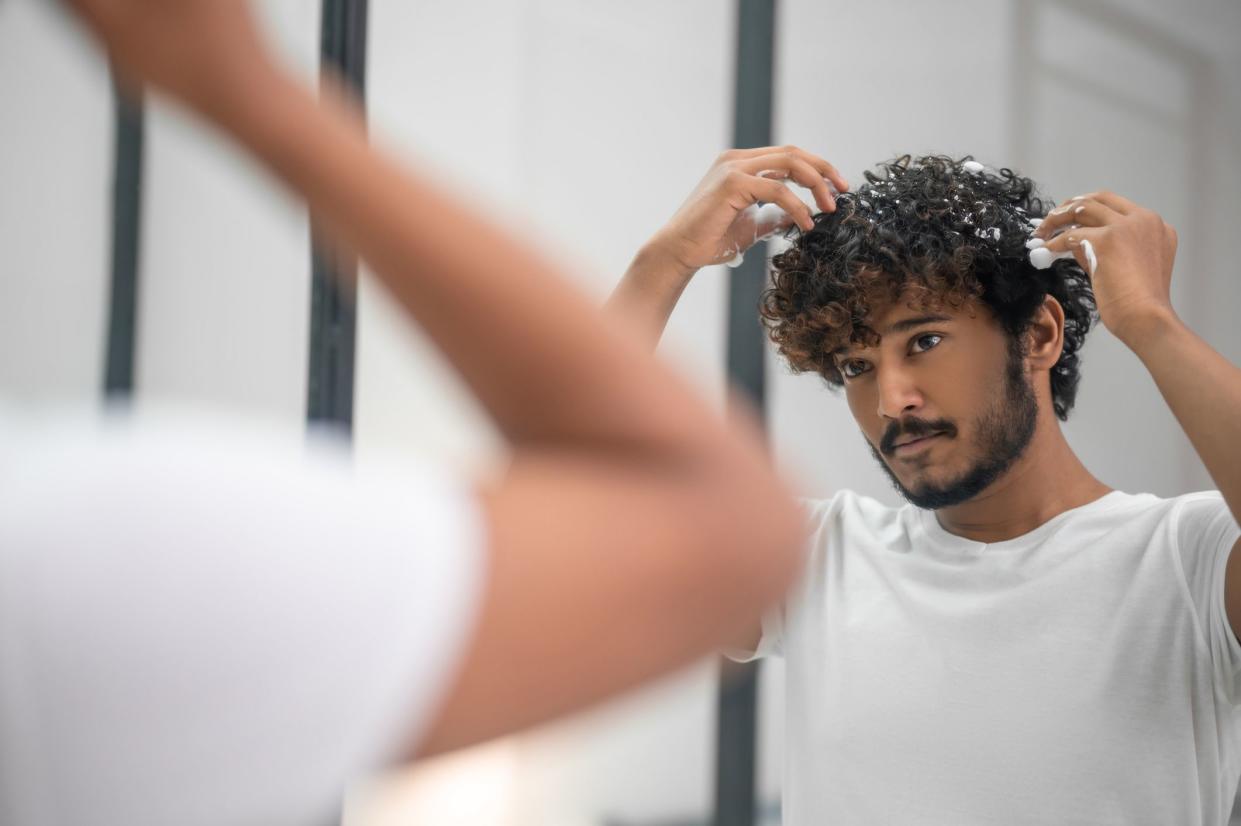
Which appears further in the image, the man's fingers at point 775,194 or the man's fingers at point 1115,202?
the man's fingers at point 775,194

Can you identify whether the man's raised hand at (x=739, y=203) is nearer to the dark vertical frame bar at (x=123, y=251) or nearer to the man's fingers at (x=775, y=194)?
the man's fingers at (x=775, y=194)

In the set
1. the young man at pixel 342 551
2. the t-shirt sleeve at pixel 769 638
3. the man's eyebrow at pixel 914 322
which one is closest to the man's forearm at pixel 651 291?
the man's eyebrow at pixel 914 322

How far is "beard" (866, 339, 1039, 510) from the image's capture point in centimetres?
121

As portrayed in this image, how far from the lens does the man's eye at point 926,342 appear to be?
1.24 m

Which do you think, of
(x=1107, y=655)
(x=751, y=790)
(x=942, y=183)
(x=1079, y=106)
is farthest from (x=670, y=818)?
(x=1079, y=106)

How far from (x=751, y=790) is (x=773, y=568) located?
5.35 feet

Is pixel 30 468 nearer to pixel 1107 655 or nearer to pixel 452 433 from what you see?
pixel 1107 655

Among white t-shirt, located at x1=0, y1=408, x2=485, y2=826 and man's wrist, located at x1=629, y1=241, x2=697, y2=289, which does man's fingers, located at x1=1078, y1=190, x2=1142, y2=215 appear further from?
white t-shirt, located at x1=0, y1=408, x2=485, y2=826

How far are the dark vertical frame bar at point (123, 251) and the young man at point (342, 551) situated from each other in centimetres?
230

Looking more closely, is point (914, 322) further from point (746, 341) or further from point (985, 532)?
point (746, 341)

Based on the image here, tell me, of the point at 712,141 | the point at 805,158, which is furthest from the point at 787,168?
the point at 712,141

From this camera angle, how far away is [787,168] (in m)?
1.30

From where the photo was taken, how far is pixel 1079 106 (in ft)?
6.45

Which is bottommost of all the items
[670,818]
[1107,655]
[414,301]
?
[670,818]
